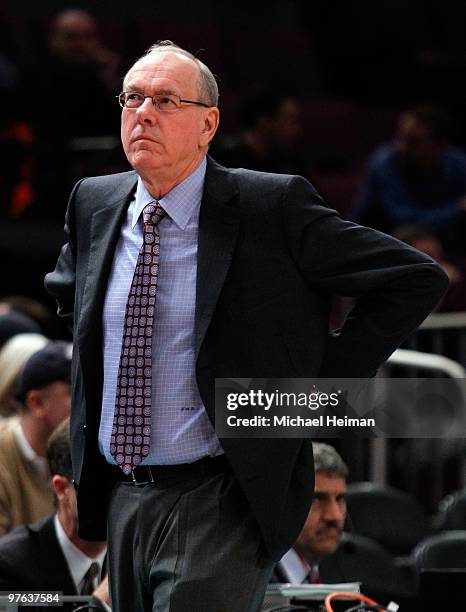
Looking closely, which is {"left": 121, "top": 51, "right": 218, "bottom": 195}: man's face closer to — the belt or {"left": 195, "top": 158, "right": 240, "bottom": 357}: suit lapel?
{"left": 195, "top": 158, "right": 240, "bottom": 357}: suit lapel

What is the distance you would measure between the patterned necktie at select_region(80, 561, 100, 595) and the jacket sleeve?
1390 millimetres

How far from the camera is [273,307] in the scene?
10.2 feet

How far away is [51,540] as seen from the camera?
14.0 feet

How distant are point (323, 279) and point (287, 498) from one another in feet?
1.58

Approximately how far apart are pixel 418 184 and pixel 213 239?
5185mm

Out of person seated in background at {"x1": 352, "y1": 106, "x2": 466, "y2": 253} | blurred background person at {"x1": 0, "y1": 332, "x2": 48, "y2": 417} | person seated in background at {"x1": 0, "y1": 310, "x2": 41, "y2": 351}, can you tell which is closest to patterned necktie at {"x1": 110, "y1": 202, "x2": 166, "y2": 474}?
blurred background person at {"x1": 0, "y1": 332, "x2": 48, "y2": 417}

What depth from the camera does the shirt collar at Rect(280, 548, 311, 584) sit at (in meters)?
4.52

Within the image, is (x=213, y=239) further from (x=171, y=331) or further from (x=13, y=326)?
(x=13, y=326)

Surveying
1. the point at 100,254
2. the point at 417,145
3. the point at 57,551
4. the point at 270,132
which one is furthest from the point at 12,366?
the point at 417,145

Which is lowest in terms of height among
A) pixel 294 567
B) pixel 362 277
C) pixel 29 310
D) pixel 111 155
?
pixel 294 567

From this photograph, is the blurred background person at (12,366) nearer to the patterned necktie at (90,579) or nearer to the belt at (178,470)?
the patterned necktie at (90,579)

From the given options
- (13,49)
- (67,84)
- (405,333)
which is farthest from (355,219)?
(405,333)

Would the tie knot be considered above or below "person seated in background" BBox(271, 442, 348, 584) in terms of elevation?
above

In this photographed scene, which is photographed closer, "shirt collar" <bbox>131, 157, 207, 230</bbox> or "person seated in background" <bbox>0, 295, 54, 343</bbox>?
"shirt collar" <bbox>131, 157, 207, 230</bbox>
